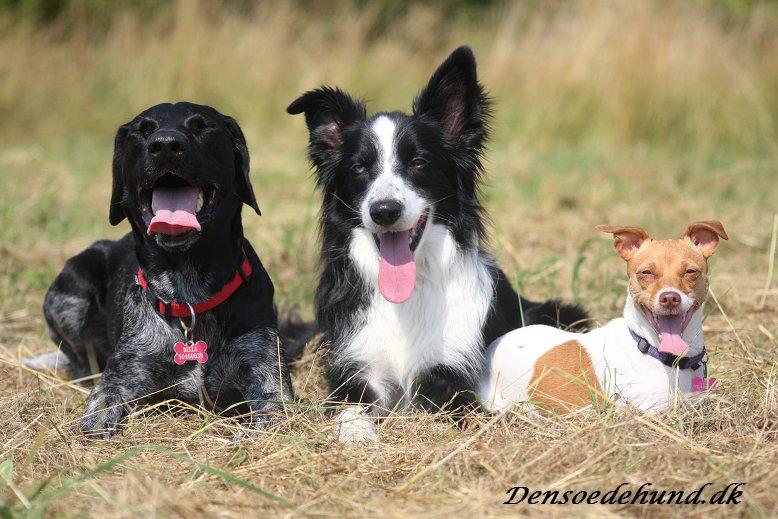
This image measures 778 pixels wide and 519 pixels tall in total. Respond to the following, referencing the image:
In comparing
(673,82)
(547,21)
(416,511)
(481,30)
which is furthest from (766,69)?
(416,511)

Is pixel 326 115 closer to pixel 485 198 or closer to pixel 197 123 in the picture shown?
pixel 197 123

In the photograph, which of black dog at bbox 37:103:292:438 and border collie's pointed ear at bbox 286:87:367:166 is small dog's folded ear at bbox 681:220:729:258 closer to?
border collie's pointed ear at bbox 286:87:367:166

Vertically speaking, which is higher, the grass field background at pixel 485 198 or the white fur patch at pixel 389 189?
the white fur patch at pixel 389 189

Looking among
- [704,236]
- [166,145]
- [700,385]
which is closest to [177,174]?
[166,145]

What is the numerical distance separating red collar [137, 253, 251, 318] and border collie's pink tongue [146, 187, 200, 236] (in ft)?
1.15

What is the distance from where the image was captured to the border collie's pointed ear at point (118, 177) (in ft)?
11.9

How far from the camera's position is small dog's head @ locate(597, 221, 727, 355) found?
10.0 feet

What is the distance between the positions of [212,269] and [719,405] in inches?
80.5

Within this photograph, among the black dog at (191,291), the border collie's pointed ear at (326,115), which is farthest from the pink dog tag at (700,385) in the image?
the border collie's pointed ear at (326,115)

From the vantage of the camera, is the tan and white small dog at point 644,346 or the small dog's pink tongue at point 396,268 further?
the small dog's pink tongue at point 396,268

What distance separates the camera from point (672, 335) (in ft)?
10.3

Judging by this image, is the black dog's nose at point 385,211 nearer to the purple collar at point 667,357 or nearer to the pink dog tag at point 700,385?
the purple collar at point 667,357

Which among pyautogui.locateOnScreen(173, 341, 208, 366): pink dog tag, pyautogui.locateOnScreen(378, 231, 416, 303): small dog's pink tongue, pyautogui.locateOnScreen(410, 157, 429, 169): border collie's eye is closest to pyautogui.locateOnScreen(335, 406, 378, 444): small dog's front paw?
pyautogui.locateOnScreen(378, 231, 416, 303): small dog's pink tongue

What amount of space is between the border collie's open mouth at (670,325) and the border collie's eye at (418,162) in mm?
1037
